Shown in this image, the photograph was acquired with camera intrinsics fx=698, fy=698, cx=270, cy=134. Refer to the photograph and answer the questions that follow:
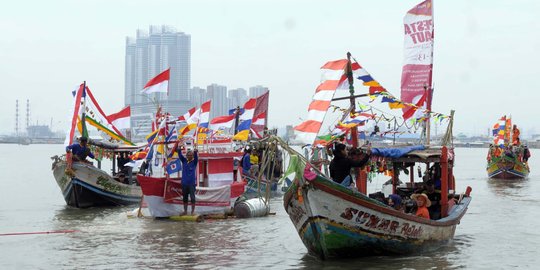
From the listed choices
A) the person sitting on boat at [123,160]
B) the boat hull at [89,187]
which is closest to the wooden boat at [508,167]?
the person sitting on boat at [123,160]

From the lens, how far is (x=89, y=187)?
23844 mm

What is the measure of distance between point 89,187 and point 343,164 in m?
12.4

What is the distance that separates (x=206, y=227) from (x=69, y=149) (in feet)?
20.2

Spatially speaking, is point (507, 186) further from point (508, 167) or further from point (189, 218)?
point (189, 218)

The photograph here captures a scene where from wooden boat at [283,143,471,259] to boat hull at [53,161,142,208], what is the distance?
11.5 m

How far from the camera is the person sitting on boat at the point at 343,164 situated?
14.1 m

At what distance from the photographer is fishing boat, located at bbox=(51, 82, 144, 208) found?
908 inches

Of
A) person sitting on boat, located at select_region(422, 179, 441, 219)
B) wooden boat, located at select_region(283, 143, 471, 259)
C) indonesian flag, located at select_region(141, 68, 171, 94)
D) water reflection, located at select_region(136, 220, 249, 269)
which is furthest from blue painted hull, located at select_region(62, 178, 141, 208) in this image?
person sitting on boat, located at select_region(422, 179, 441, 219)

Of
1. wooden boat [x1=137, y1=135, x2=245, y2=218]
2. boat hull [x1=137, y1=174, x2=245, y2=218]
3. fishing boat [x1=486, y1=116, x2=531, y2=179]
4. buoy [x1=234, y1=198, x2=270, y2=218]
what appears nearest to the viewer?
boat hull [x1=137, y1=174, x2=245, y2=218]

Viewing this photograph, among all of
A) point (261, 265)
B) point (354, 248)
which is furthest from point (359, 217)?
point (261, 265)

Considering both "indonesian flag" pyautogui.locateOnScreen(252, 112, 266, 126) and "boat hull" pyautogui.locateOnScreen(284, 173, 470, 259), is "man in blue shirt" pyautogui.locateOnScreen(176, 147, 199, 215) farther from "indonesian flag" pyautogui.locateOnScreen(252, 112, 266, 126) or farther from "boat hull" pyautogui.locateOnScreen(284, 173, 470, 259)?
"indonesian flag" pyautogui.locateOnScreen(252, 112, 266, 126)

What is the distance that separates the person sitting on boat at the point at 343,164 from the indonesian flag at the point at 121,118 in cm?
1132

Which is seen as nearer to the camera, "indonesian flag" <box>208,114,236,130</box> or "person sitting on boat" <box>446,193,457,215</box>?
"person sitting on boat" <box>446,193,457,215</box>

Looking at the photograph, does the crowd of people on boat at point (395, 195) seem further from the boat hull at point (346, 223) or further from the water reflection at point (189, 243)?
the water reflection at point (189, 243)
